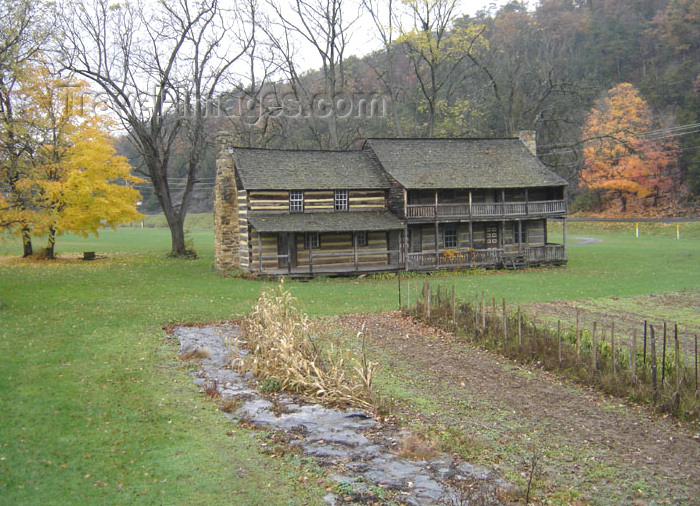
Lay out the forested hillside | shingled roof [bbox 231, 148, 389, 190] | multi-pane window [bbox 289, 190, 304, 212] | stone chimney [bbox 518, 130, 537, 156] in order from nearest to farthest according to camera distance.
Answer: shingled roof [bbox 231, 148, 389, 190] → multi-pane window [bbox 289, 190, 304, 212] → stone chimney [bbox 518, 130, 537, 156] → the forested hillside

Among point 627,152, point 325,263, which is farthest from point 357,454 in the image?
point 627,152

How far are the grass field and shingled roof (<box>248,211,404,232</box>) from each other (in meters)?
2.85

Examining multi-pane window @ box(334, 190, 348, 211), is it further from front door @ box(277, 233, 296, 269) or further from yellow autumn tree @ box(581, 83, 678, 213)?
yellow autumn tree @ box(581, 83, 678, 213)

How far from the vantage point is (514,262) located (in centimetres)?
3531

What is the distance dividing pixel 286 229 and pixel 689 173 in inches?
1820

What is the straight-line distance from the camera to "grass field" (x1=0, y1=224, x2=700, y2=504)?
857 centimetres

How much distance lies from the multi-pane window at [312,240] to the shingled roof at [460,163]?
18.3ft

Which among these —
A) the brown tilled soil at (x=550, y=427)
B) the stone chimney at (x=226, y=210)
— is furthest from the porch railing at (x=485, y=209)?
the brown tilled soil at (x=550, y=427)

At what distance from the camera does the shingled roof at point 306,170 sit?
106 ft

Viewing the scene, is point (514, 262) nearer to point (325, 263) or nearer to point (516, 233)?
point (516, 233)

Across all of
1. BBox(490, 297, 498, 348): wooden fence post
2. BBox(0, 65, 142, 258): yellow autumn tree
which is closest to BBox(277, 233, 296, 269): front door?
BBox(0, 65, 142, 258): yellow autumn tree

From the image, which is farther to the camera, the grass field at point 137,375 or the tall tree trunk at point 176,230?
the tall tree trunk at point 176,230

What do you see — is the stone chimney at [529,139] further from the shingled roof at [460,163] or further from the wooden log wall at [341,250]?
the wooden log wall at [341,250]

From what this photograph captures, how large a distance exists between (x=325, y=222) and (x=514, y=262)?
11802 mm
